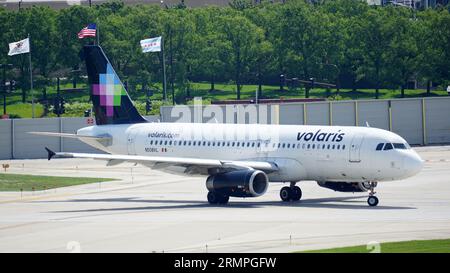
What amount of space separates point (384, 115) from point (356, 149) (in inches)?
1912

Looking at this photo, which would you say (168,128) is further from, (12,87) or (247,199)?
(12,87)

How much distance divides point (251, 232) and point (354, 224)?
15.8 ft

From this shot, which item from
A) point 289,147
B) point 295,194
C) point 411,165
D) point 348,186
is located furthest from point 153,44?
point 411,165

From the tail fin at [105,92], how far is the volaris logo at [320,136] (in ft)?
39.3

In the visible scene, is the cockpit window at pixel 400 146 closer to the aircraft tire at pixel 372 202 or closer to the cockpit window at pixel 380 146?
the cockpit window at pixel 380 146

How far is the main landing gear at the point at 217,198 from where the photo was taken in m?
54.5

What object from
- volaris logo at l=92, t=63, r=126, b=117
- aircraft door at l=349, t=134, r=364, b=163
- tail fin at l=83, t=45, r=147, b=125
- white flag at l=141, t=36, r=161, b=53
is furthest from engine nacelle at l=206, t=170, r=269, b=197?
white flag at l=141, t=36, r=161, b=53

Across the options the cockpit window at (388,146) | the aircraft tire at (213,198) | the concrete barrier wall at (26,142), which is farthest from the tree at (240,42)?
the cockpit window at (388,146)

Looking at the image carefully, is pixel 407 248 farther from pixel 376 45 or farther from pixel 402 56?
pixel 376 45

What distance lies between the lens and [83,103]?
133 meters

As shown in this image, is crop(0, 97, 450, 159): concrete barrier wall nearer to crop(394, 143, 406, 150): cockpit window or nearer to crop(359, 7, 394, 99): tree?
crop(359, 7, 394, 99): tree

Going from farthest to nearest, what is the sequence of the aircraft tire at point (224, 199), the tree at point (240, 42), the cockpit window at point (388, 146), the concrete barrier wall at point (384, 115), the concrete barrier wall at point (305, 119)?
the tree at point (240, 42), the concrete barrier wall at point (384, 115), the concrete barrier wall at point (305, 119), the aircraft tire at point (224, 199), the cockpit window at point (388, 146)

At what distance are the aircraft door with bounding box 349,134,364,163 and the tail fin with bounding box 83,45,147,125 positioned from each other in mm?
15271
